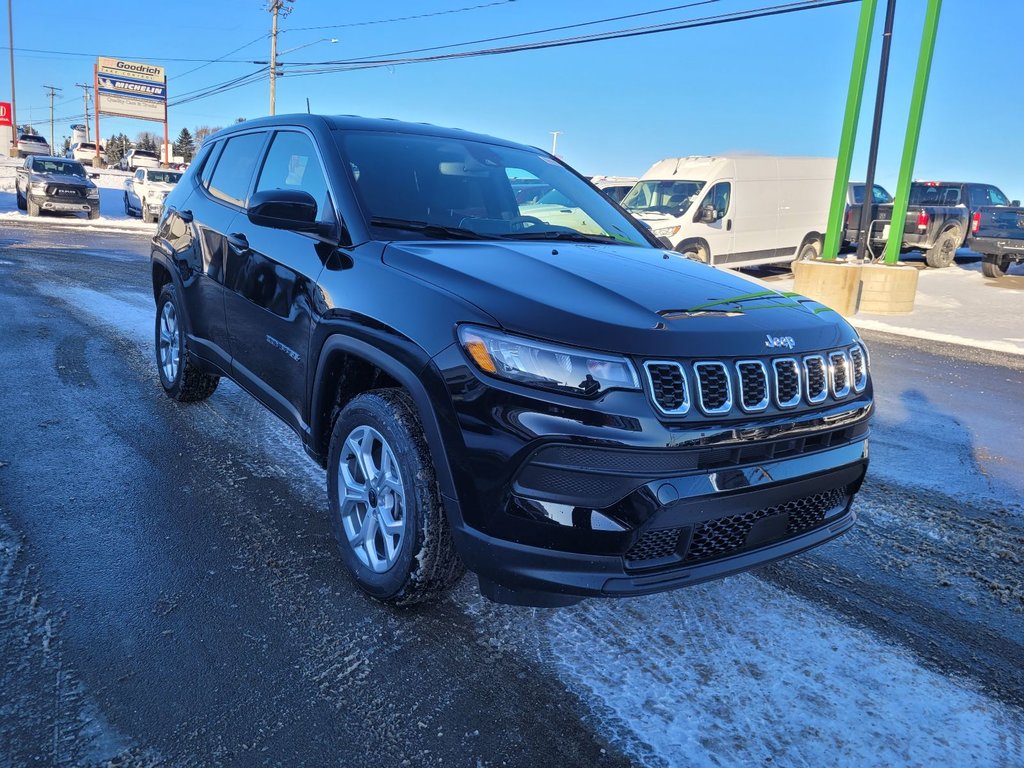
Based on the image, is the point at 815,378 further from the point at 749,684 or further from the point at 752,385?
the point at 749,684

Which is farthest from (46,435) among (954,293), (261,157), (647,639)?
(954,293)

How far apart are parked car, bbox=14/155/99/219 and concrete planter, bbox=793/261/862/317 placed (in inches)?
830

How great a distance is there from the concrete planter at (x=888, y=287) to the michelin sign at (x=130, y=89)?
55625 millimetres

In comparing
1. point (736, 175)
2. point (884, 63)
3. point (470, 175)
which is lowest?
point (470, 175)

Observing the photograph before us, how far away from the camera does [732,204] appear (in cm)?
1517

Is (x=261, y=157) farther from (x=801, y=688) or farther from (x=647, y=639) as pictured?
(x=801, y=688)

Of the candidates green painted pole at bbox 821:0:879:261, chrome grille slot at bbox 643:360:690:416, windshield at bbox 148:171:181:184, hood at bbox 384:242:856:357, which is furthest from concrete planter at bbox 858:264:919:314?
windshield at bbox 148:171:181:184

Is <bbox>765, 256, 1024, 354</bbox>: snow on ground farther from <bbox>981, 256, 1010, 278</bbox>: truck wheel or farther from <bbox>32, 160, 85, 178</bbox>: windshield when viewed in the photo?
<bbox>32, 160, 85, 178</bbox>: windshield

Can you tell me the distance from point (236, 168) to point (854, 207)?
694 inches

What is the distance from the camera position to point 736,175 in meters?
15.3

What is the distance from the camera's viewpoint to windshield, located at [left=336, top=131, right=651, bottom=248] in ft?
10.8

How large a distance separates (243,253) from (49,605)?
1878mm

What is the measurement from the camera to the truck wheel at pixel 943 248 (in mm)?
18750

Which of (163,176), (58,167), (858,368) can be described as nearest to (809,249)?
(858,368)
